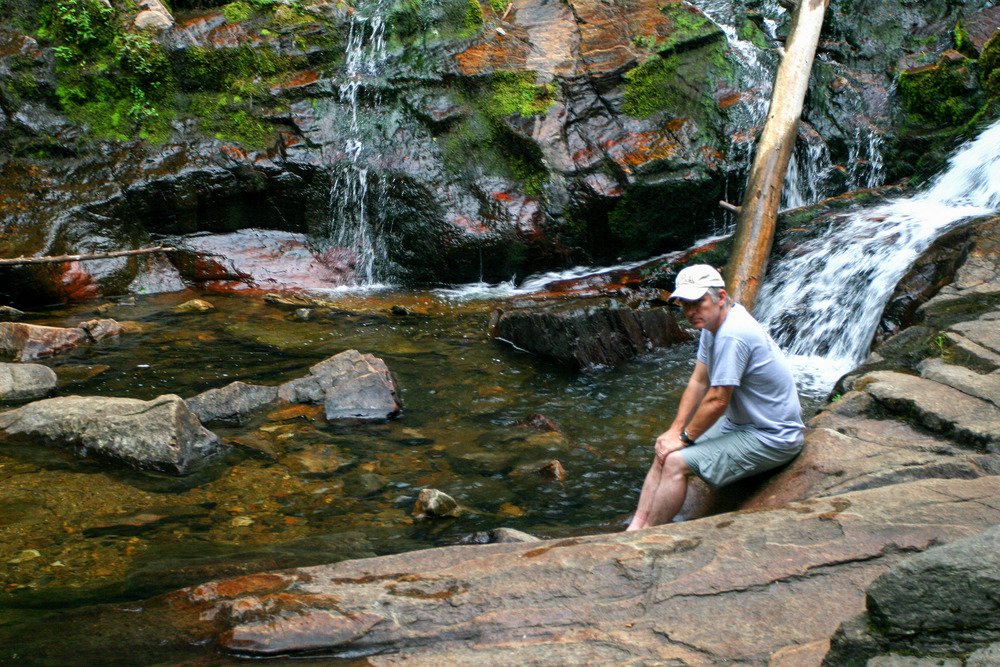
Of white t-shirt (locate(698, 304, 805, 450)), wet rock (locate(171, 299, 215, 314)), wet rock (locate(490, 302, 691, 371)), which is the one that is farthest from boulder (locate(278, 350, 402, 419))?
wet rock (locate(171, 299, 215, 314))

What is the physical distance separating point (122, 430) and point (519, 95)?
7.48 meters

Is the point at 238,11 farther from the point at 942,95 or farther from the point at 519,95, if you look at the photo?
the point at 942,95

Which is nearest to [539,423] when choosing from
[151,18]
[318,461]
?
[318,461]

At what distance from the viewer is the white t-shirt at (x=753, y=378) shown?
3.88 meters

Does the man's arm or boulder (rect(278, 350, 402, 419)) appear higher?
the man's arm

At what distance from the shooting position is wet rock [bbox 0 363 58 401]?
6.12 metres

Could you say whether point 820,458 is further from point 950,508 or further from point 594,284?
point 594,284

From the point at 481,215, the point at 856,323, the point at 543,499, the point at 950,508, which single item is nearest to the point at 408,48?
the point at 481,215

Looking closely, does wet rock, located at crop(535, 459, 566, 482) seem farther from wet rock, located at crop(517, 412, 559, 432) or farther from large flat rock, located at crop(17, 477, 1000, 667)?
large flat rock, located at crop(17, 477, 1000, 667)

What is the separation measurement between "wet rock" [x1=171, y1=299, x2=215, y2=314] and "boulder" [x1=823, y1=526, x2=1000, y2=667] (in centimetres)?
841

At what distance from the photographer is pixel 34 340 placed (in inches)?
289

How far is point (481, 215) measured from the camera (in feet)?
34.1

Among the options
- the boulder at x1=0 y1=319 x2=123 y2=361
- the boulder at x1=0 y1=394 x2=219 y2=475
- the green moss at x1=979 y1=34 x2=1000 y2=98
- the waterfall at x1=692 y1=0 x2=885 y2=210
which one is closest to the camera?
the boulder at x1=0 y1=394 x2=219 y2=475

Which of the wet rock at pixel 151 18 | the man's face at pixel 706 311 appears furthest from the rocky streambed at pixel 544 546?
the wet rock at pixel 151 18
